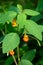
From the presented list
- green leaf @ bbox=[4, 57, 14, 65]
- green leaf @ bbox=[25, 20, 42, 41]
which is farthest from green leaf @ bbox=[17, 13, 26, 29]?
green leaf @ bbox=[4, 57, 14, 65]

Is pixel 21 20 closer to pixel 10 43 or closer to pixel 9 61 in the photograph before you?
pixel 10 43

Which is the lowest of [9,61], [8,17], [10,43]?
[9,61]

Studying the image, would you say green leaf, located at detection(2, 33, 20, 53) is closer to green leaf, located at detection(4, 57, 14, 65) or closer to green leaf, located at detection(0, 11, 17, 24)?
green leaf, located at detection(0, 11, 17, 24)

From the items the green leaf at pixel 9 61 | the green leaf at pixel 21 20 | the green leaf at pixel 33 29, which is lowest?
the green leaf at pixel 9 61

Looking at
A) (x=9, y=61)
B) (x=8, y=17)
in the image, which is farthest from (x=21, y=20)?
(x=9, y=61)

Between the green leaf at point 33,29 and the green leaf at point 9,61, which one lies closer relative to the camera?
the green leaf at point 33,29

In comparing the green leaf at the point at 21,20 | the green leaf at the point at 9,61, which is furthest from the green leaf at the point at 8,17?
the green leaf at the point at 9,61

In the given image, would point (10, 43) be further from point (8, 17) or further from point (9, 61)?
point (9, 61)

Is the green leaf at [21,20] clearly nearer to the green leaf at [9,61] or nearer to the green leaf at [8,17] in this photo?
the green leaf at [8,17]

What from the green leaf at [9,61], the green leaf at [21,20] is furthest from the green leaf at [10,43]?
the green leaf at [9,61]

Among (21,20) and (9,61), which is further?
(9,61)

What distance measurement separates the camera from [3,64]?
1.62m

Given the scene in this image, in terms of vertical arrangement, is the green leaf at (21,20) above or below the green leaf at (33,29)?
above

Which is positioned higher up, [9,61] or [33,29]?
[33,29]
